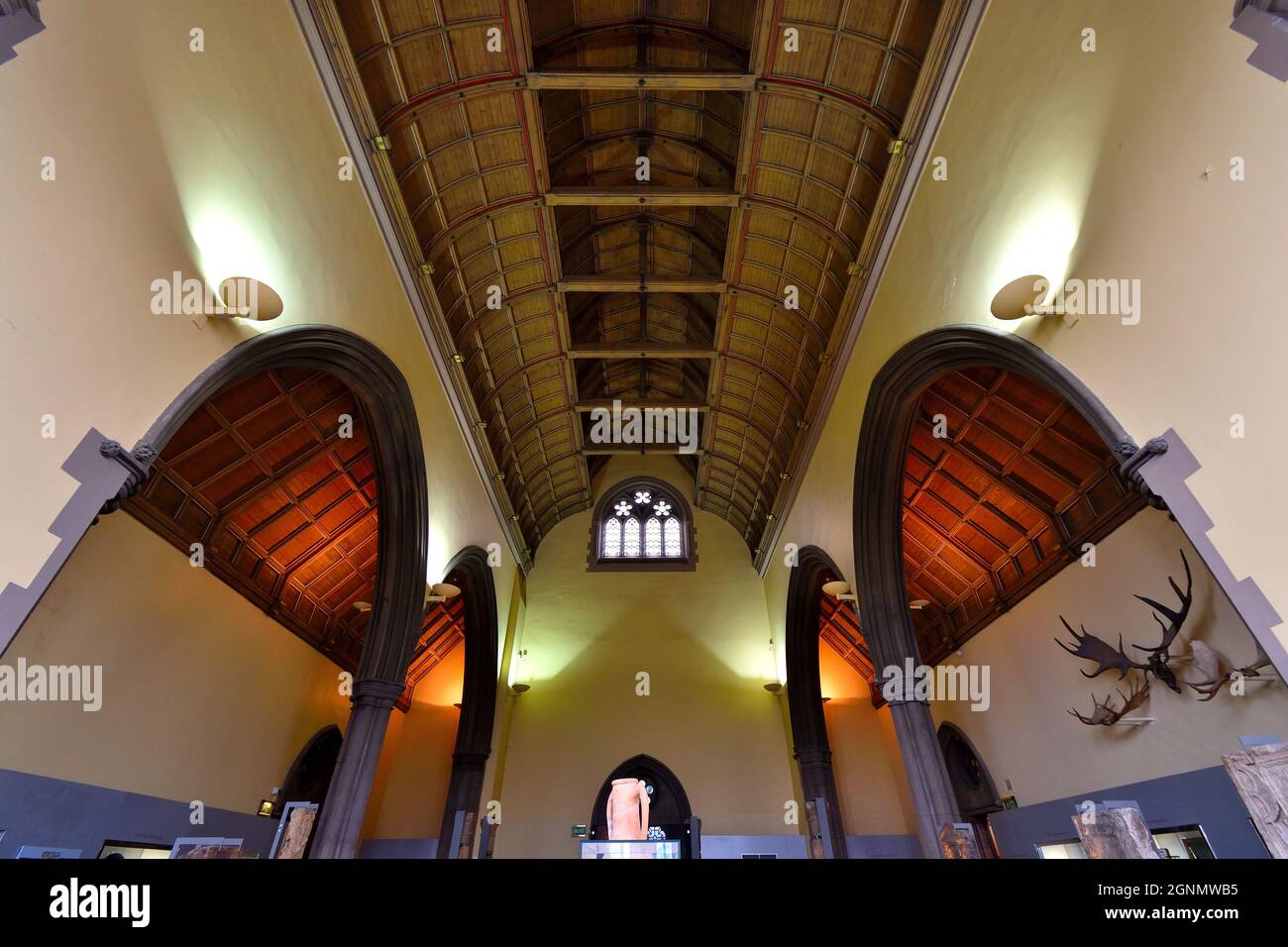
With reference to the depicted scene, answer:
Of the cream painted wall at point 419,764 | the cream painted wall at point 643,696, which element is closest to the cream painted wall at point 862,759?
the cream painted wall at point 643,696

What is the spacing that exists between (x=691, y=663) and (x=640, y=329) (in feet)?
22.2

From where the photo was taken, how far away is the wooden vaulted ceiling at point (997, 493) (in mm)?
7152

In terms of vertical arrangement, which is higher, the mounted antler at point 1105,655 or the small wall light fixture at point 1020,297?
the small wall light fixture at point 1020,297

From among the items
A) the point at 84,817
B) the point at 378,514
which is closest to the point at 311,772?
the point at 84,817

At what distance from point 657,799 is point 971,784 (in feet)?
17.6

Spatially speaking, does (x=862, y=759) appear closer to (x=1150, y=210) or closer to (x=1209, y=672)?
Answer: (x=1209, y=672)

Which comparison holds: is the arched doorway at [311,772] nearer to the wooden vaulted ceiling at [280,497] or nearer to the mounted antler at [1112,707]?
the wooden vaulted ceiling at [280,497]

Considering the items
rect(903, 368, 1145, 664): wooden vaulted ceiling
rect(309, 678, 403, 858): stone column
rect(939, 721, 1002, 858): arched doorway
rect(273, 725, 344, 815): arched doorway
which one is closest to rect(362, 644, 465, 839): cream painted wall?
rect(273, 725, 344, 815): arched doorway

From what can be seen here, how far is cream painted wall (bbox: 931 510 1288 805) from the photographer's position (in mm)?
5898

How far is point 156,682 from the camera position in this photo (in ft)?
24.5

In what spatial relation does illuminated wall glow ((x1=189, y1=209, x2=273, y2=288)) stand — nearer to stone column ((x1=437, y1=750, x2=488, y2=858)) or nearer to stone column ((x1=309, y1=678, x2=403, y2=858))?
stone column ((x1=309, y1=678, x2=403, y2=858))

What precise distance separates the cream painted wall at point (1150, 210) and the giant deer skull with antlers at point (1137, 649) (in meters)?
3.38

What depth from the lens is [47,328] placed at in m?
3.07

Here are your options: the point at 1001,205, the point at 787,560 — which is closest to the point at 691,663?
the point at 787,560
